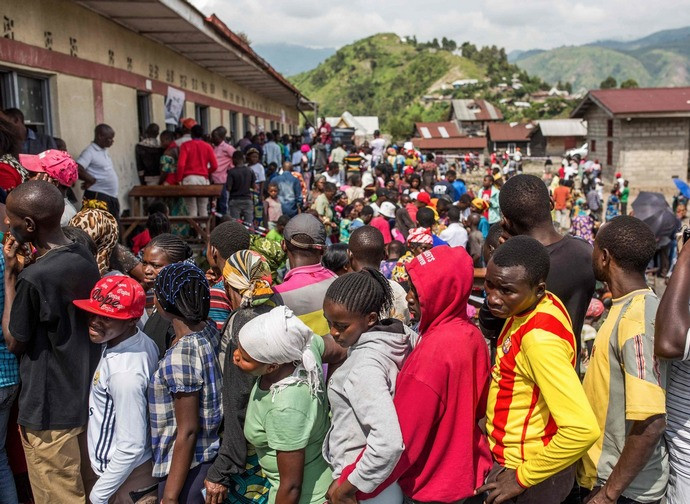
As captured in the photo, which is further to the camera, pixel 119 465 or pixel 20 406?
pixel 20 406

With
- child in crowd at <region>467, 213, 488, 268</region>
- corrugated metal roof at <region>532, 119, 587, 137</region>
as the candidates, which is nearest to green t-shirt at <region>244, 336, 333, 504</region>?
child in crowd at <region>467, 213, 488, 268</region>

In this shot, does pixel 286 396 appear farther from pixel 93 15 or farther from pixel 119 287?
pixel 93 15

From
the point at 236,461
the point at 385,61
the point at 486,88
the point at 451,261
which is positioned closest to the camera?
the point at 451,261

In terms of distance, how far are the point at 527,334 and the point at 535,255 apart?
330 mm

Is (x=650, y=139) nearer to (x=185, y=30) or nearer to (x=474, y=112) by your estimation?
(x=185, y=30)

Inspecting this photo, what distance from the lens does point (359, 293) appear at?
254 centimetres

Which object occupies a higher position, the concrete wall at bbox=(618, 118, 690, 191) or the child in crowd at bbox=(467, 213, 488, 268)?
the concrete wall at bbox=(618, 118, 690, 191)

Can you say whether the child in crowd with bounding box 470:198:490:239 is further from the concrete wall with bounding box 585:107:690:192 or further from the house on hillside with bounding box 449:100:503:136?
the house on hillside with bounding box 449:100:503:136

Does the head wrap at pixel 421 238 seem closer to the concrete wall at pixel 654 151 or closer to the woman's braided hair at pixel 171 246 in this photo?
the woman's braided hair at pixel 171 246

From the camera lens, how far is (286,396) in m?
2.44

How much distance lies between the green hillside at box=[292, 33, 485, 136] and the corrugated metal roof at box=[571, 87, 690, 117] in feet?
194

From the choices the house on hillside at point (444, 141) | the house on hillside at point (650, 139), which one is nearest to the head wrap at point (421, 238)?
the house on hillside at point (650, 139)

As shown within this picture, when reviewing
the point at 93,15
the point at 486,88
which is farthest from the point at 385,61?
the point at 93,15

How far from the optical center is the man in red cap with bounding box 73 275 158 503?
2699 mm
